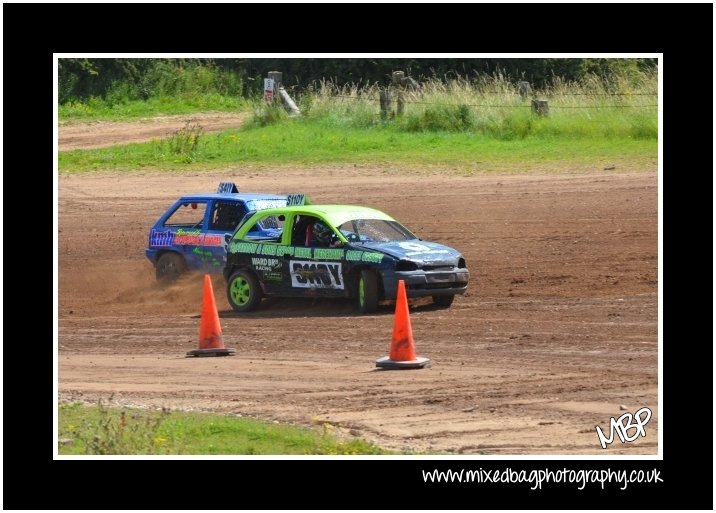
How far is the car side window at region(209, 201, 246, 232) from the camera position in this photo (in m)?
21.8

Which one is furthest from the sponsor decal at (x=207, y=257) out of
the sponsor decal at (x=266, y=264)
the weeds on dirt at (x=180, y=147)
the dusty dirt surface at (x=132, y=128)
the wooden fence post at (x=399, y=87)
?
the dusty dirt surface at (x=132, y=128)

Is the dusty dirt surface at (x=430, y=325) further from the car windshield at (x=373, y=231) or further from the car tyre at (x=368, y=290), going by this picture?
the car windshield at (x=373, y=231)

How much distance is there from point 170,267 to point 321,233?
357 centimetres

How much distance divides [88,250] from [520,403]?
13.9 meters

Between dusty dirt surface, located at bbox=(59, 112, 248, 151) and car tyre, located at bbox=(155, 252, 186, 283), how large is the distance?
11.1 m

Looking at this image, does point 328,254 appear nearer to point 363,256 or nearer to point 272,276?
point 363,256

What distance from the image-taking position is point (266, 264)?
778 inches

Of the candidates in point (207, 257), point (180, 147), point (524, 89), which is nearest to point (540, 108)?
point (524, 89)

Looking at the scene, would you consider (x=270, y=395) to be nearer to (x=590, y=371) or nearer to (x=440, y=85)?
(x=590, y=371)

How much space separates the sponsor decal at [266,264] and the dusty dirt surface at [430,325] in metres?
0.66

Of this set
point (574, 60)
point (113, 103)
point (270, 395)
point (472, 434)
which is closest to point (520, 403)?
point (472, 434)

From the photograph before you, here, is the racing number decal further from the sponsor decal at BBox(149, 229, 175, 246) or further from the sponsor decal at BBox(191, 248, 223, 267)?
the sponsor decal at BBox(149, 229, 175, 246)

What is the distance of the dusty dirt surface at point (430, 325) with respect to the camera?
1330cm

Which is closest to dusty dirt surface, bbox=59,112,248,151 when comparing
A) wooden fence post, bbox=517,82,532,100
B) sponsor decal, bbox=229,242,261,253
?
wooden fence post, bbox=517,82,532,100
